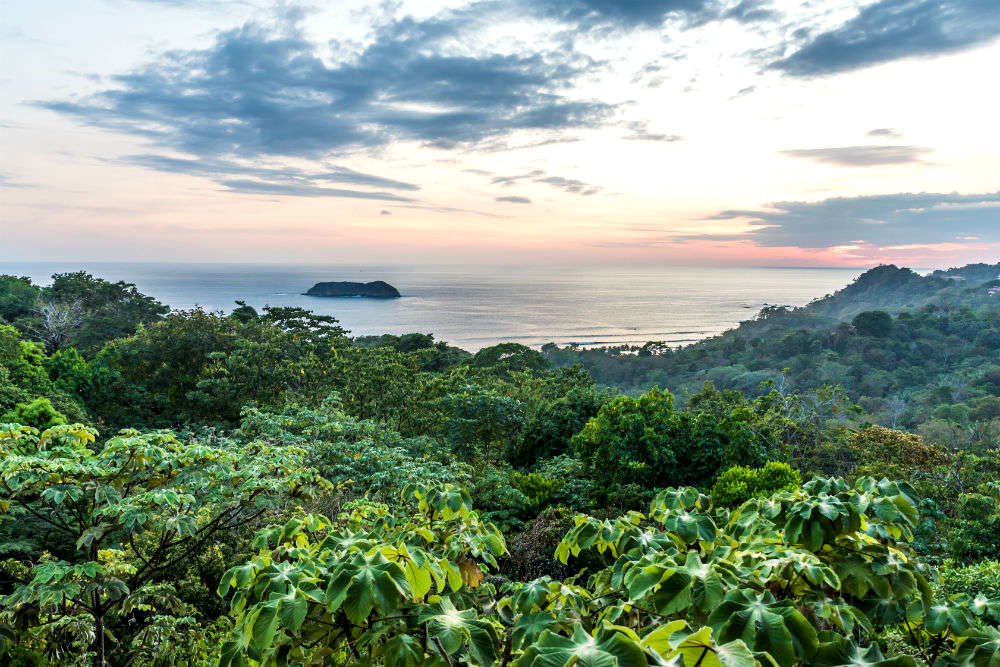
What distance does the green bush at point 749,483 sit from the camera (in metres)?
8.02

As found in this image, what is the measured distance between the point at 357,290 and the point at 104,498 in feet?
327

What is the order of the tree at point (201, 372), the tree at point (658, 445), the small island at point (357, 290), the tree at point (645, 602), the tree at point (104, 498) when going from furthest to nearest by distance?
the small island at point (357, 290) < the tree at point (201, 372) < the tree at point (658, 445) < the tree at point (104, 498) < the tree at point (645, 602)

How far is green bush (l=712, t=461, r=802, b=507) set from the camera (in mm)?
8023

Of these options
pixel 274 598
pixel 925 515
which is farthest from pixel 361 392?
pixel 274 598

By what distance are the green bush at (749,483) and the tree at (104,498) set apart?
20.8 feet

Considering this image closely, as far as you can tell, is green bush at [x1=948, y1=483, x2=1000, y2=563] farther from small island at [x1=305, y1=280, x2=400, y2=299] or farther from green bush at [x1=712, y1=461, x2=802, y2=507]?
small island at [x1=305, y1=280, x2=400, y2=299]

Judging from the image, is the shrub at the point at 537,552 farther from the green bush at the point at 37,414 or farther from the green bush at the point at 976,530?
the green bush at the point at 37,414

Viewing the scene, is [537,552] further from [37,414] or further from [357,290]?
[357,290]

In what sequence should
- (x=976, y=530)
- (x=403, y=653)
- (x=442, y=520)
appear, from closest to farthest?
(x=403, y=653) < (x=442, y=520) < (x=976, y=530)

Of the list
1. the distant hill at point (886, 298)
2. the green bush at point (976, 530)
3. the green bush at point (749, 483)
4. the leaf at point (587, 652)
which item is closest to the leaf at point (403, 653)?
the leaf at point (587, 652)

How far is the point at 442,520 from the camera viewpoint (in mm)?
2805

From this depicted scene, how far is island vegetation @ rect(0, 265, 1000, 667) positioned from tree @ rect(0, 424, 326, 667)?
27 millimetres

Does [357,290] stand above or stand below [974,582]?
above

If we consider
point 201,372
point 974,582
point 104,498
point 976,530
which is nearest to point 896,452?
point 976,530
